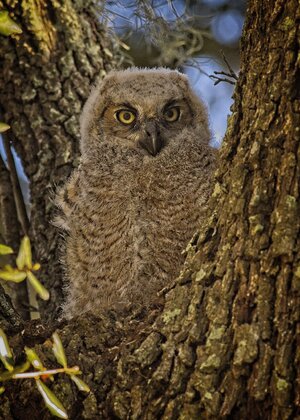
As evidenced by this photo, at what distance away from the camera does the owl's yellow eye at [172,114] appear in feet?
9.81

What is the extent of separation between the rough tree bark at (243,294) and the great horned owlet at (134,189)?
652 millimetres

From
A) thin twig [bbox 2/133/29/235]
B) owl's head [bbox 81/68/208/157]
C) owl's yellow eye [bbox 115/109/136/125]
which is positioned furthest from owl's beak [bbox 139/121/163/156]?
thin twig [bbox 2/133/29/235]

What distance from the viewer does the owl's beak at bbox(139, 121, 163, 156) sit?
283 cm

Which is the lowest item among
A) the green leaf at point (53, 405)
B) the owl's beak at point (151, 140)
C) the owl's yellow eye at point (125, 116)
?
the green leaf at point (53, 405)

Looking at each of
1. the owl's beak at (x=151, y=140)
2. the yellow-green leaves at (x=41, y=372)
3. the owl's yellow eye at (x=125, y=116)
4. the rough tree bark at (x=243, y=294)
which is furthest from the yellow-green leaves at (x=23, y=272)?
the owl's yellow eye at (x=125, y=116)

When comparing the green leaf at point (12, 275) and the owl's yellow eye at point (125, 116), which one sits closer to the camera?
the green leaf at point (12, 275)

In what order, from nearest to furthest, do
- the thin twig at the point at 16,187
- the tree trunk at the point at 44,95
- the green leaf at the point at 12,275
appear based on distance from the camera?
the green leaf at the point at 12,275, the tree trunk at the point at 44,95, the thin twig at the point at 16,187

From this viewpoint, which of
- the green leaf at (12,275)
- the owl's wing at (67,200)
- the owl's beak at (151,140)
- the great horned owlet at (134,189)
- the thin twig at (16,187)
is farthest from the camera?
the thin twig at (16,187)

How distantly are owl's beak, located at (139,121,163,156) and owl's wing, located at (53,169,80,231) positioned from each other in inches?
15.6

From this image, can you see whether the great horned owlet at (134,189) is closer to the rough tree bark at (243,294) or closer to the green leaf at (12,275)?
the rough tree bark at (243,294)

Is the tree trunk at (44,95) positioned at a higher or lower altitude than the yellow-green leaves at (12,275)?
higher

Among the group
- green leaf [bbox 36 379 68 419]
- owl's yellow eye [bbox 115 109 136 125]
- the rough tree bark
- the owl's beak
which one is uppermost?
owl's yellow eye [bbox 115 109 136 125]

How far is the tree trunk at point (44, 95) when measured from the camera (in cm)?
331

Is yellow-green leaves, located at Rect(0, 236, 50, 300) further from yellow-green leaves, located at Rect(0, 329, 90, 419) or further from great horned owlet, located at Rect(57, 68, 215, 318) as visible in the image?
great horned owlet, located at Rect(57, 68, 215, 318)
